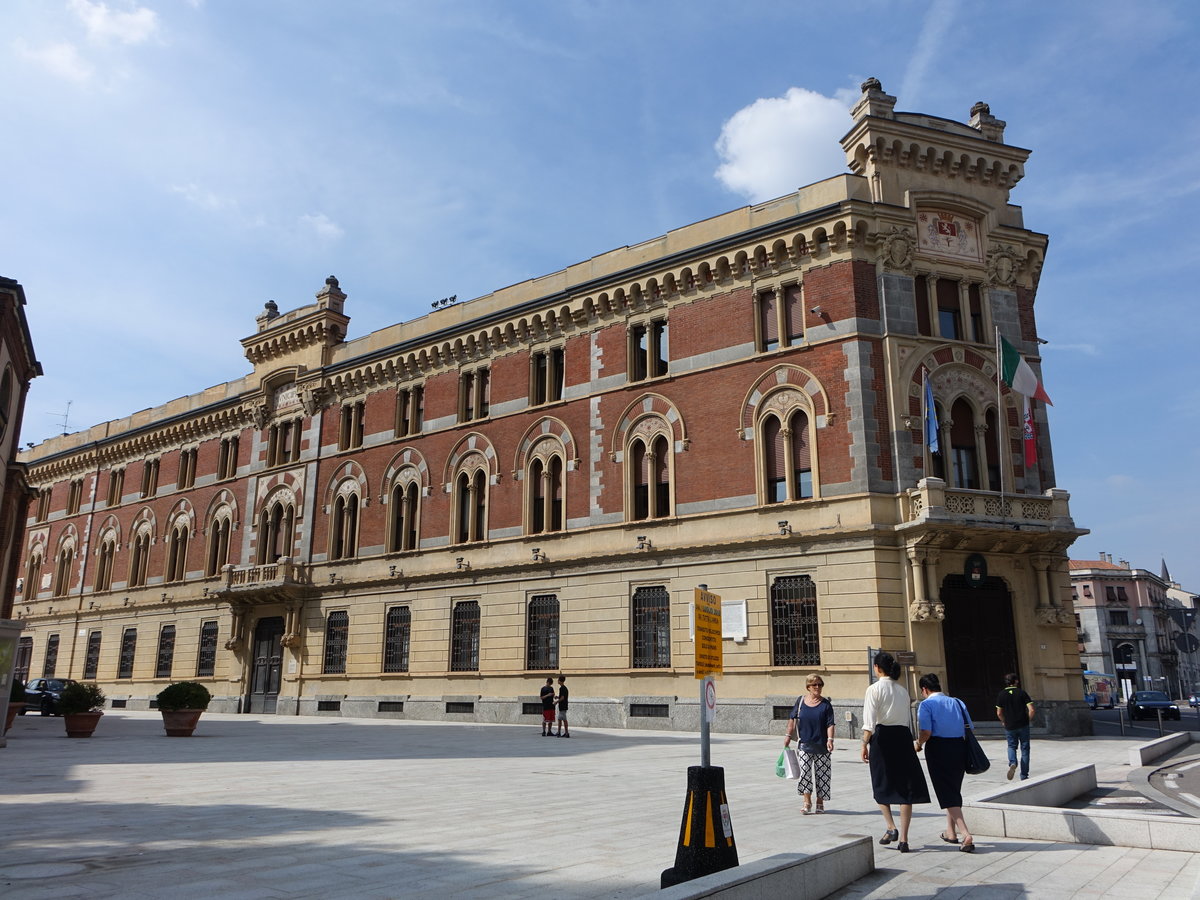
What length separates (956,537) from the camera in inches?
1024

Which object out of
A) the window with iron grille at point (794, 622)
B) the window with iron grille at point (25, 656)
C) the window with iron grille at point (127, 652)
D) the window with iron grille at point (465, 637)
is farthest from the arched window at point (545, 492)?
the window with iron grille at point (25, 656)

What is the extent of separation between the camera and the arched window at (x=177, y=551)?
4922 centimetres

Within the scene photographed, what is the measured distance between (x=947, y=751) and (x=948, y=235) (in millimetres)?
23677

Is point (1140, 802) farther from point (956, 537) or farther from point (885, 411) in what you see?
point (885, 411)

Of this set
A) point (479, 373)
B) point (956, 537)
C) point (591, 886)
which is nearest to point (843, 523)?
point (956, 537)

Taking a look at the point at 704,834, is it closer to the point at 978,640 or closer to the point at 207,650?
the point at 978,640

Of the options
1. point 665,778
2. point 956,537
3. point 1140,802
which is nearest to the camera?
point 1140,802

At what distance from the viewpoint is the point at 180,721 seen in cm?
2450

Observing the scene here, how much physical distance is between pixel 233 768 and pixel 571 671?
52.3 feet

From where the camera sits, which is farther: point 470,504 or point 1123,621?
point 1123,621

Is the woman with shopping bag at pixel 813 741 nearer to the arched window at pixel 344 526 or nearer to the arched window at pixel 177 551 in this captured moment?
the arched window at pixel 344 526

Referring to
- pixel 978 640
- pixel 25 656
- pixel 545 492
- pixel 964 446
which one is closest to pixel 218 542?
pixel 25 656

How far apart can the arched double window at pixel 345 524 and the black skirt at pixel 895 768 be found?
33.7 meters

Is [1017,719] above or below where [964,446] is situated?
below
